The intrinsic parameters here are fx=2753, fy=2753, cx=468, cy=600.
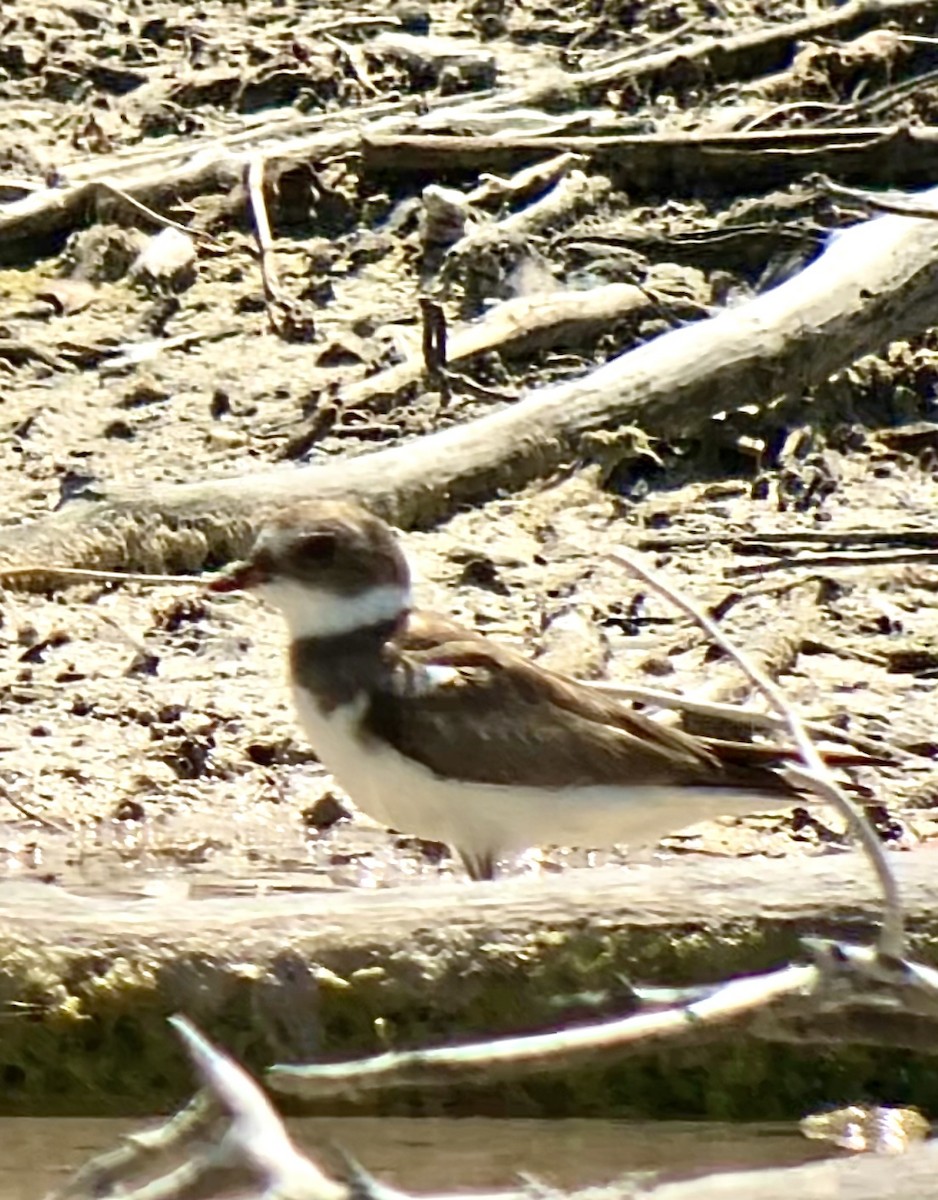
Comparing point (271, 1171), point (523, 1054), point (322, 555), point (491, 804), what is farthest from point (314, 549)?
point (271, 1171)

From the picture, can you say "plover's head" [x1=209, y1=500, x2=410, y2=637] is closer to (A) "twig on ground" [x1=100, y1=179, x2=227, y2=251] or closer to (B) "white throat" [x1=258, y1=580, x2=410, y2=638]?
(B) "white throat" [x1=258, y1=580, x2=410, y2=638]

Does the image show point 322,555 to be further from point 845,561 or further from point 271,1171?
point 271,1171

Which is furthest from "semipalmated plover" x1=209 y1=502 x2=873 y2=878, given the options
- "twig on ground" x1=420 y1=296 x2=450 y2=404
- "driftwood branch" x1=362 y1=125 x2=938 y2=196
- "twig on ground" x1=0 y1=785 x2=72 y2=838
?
"driftwood branch" x1=362 y1=125 x2=938 y2=196

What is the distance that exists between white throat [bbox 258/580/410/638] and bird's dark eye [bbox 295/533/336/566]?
0.05 meters

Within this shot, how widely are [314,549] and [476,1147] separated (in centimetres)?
148

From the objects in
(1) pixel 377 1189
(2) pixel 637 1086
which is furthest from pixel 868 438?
(1) pixel 377 1189

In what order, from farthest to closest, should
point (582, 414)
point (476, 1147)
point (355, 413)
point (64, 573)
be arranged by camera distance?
point (355, 413)
point (582, 414)
point (64, 573)
point (476, 1147)

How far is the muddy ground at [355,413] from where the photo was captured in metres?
6.29

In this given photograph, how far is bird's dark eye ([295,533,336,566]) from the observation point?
572 cm

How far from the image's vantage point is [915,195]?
29.6ft

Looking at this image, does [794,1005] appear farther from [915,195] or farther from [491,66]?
[491,66]

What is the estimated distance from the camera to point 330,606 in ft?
18.6

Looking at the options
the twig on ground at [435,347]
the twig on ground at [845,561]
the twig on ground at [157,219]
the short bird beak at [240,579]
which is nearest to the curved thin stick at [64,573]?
the short bird beak at [240,579]

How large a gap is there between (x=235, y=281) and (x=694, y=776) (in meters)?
4.00
